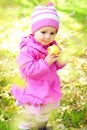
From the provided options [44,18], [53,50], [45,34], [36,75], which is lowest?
[36,75]

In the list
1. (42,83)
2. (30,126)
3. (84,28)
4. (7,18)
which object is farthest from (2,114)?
(7,18)

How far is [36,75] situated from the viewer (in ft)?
8.77

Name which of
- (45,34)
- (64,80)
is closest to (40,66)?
(45,34)

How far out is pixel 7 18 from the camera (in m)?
1.56

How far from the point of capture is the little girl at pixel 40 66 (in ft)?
8.65

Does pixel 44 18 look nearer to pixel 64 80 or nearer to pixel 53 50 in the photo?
pixel 53 50

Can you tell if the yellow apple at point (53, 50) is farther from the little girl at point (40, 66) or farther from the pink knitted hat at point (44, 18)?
the pink knitted hat at point (44, 18)

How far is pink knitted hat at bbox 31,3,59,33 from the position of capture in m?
2.65

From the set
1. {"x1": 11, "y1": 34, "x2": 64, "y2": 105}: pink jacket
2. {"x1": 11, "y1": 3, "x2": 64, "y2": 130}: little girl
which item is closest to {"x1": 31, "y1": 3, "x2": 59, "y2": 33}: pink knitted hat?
{"x1": 11, "y1": 3, "x2": 64, "y2": 130}: little girl

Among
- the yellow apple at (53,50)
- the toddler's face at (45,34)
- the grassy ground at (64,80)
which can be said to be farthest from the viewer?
the grassy ground at (64,80)

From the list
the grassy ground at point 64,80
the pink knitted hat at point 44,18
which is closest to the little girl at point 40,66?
the pink knitted hat at point 44,18

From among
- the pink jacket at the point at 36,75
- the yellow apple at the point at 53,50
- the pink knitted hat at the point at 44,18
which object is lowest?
the pink jacket at the point at 36,75

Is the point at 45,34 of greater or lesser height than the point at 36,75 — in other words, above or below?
above

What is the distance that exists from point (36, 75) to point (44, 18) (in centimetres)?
37
